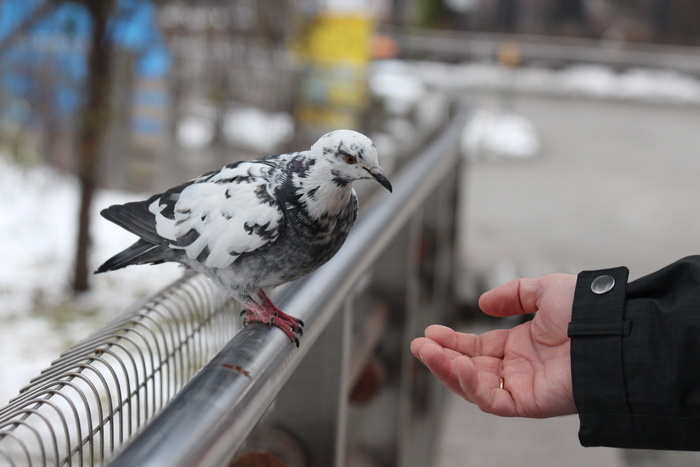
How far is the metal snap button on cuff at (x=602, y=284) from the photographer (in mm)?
1160

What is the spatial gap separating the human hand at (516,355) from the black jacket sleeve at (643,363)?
16cm

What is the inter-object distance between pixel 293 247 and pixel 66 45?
3.59 m

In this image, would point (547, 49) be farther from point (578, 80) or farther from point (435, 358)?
point (435, 358)

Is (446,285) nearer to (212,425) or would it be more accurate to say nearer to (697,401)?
(697,401)

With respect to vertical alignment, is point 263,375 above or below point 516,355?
above

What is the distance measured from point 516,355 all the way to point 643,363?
1.10 ft

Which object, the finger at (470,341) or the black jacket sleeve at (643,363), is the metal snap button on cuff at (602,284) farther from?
the finger at (470,341)

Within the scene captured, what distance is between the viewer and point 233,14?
15.2ft

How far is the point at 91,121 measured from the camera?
4.39m

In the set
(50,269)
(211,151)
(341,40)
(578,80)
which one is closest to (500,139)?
(341,40)

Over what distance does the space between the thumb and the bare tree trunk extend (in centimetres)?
338

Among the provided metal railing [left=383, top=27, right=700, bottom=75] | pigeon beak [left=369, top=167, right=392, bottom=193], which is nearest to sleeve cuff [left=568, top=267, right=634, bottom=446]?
pigeon beak [left=369, top=167, right=392, bottom=193]

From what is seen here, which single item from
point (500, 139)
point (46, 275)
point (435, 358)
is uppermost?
point (435, 358)

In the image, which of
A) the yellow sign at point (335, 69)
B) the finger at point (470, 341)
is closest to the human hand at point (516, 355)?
the finger at point (470, 341)
